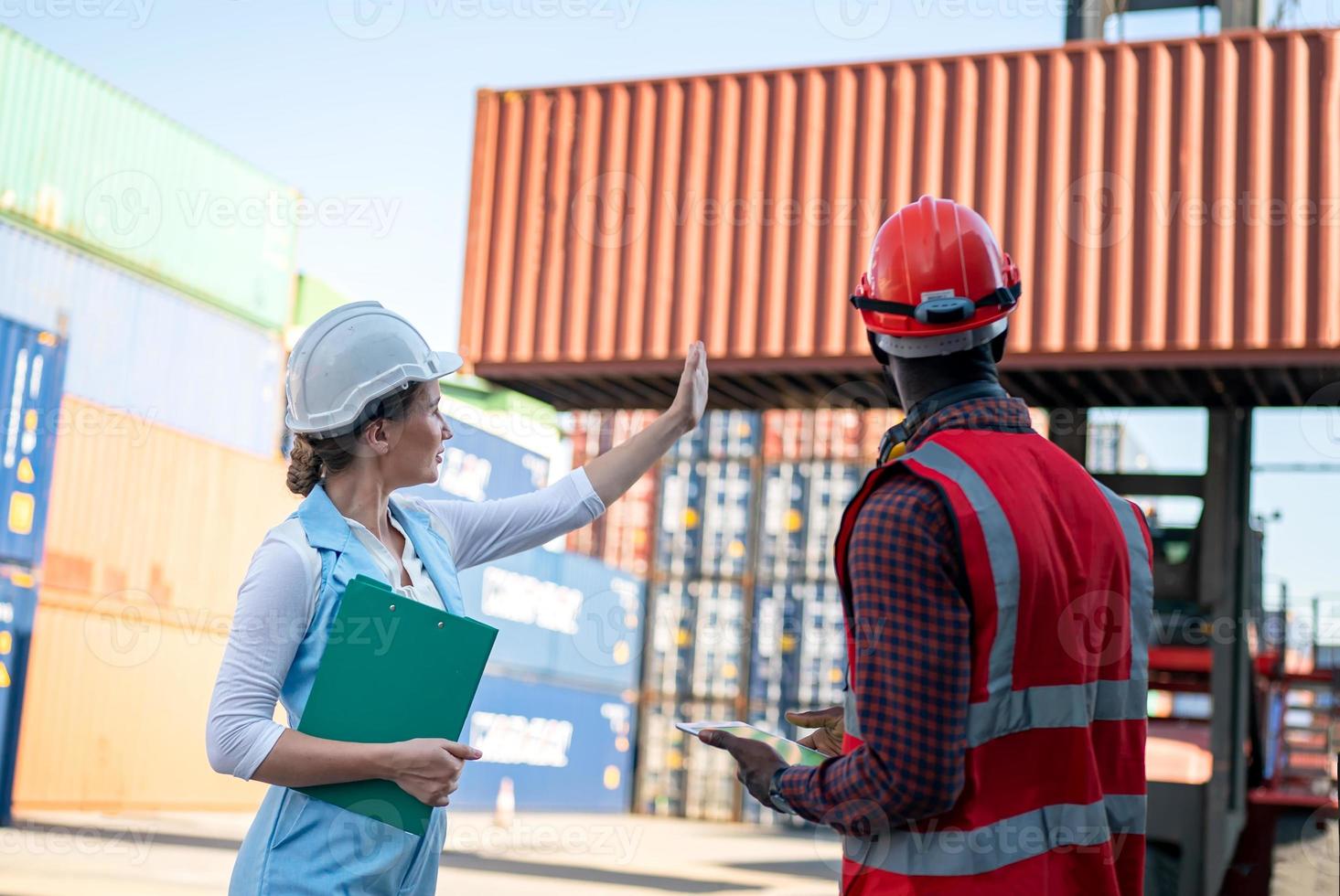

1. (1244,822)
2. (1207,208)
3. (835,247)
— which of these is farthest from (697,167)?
(1244,822)

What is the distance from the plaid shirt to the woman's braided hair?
0.95 meters

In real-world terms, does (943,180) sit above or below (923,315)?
above

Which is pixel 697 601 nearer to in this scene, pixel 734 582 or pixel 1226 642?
pixel 734 582

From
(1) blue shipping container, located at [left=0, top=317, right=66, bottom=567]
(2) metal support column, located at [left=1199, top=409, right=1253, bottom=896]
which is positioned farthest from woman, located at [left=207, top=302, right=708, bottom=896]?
(1) blue shipping container, located at [left=0, top=317, right=66, bottom=567]

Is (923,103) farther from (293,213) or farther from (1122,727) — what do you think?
(293,213)

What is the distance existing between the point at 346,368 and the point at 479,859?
16.1 metres

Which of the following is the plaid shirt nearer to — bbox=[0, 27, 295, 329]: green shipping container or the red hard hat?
the red hard hat

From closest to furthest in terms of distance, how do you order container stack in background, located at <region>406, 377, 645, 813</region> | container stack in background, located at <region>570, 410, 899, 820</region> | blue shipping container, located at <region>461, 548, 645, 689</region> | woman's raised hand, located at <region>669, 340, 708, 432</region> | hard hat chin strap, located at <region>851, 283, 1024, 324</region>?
hard hat chin strap, located at <region>851, 283, 1024, 324</region> < woman's raised hand, located at <region>669, 340, 708, 432</region> < container stack in background, located at <region>406, 377, 645, 813</region> < blue shipping container, located at <region>461, 548, 645, 689</region> < container stack in background, located at <region>570, 410, 899, 820</region>

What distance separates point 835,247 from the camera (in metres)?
10.1

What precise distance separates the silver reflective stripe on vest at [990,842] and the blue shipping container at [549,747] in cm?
2414

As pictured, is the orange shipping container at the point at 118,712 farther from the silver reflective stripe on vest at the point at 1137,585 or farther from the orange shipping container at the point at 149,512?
Answer: the silver reflective stripe on vest at the point at 1137,585

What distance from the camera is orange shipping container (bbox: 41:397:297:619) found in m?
18.6

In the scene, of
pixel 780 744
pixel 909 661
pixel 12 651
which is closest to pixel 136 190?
pixel 12 651

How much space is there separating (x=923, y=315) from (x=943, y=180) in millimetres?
8142
